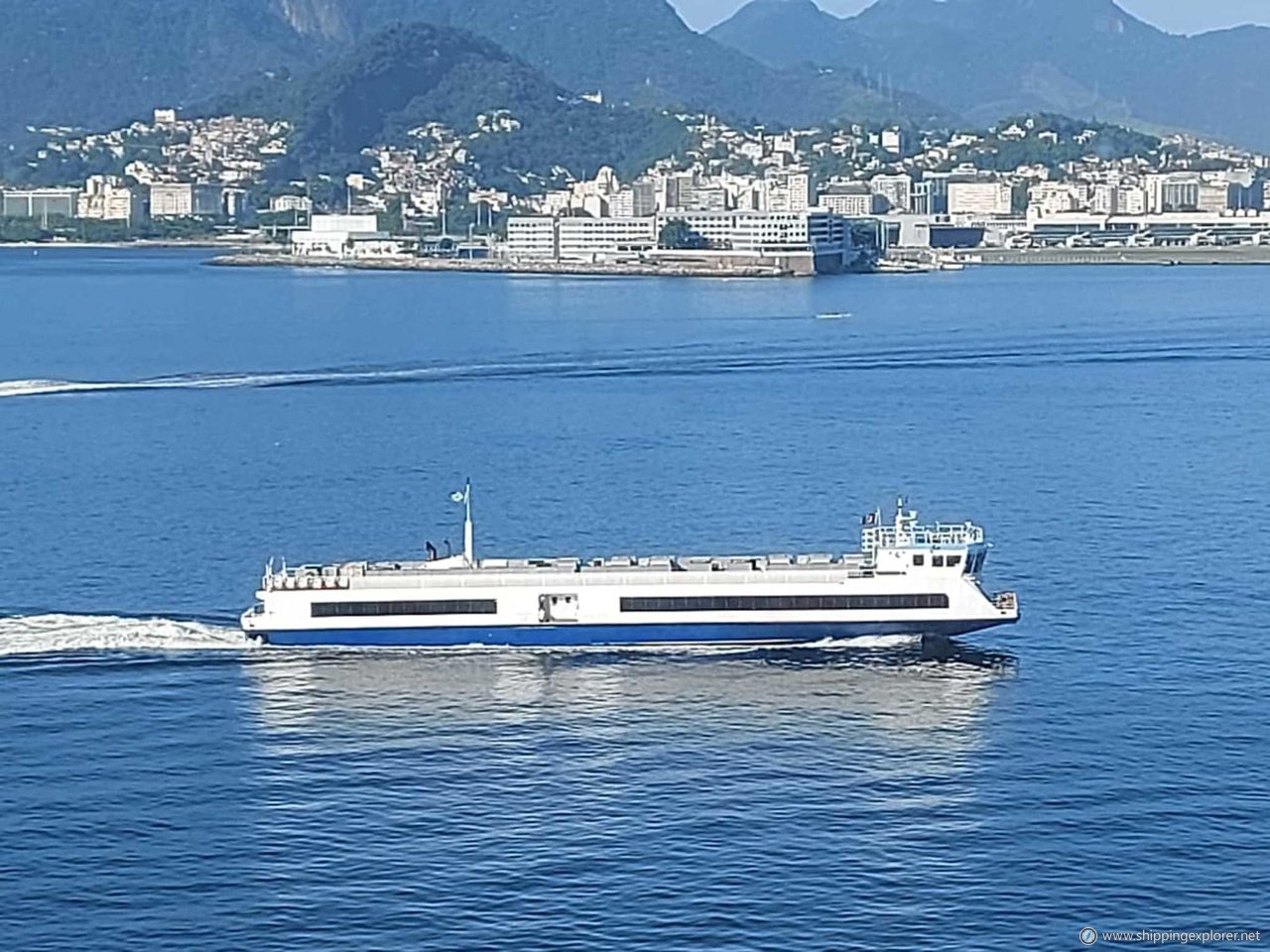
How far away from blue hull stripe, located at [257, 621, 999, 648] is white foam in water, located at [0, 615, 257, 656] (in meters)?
0.40

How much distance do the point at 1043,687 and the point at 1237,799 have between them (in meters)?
2.45

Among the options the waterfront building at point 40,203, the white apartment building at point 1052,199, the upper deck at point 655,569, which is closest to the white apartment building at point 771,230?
the white apartment building at point 1052,199

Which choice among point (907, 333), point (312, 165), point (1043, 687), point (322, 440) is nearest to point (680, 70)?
point (312, 165)

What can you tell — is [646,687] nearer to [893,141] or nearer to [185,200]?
[185,200]

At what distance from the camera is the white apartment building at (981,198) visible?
9900cm

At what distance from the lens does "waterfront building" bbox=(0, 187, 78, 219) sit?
109688 millimetres

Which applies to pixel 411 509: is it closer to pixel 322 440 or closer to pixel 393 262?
pixel 322 440

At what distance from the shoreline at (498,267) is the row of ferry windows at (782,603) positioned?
54.5 meters

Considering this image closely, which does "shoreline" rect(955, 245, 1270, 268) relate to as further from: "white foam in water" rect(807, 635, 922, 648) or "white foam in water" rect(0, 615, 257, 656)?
"white foam in water" rect(0, 615, 257, 656)

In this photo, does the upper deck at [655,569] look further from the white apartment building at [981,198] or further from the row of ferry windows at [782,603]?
the white apartment building at [981,198]

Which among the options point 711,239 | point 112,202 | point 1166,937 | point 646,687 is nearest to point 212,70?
point 112,202

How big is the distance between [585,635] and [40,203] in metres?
100

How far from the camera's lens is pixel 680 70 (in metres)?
192

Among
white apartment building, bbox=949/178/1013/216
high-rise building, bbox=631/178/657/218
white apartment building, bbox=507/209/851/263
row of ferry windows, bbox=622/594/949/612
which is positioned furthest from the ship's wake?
white apartment building, bbox=949/178/1013/216
